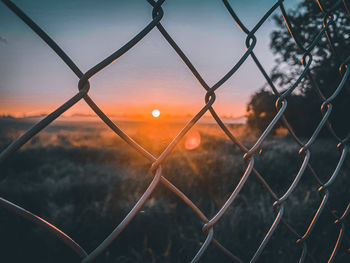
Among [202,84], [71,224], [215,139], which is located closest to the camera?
[202,84]

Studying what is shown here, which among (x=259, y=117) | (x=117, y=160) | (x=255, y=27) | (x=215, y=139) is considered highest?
(x=259, y=117)

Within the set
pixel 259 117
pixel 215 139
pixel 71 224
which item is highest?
pixel 259 117

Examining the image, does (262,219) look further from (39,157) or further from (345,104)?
(345,104)

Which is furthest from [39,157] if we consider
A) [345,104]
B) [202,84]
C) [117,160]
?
[345,104]

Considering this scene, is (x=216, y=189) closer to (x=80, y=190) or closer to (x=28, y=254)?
(x=80, y=190)

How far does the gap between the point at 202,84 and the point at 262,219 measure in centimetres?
233

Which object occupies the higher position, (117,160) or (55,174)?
(117,160)

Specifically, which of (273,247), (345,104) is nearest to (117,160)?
(273,247)

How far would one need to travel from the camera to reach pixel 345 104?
6.44m

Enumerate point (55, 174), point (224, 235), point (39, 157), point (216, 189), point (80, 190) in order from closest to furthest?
point (224, 235) → point (80, 190) → point (216, 189) → point (55, 174) → point (39, 157)

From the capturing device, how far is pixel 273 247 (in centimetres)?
176

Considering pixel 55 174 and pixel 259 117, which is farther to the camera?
pixel 259 117

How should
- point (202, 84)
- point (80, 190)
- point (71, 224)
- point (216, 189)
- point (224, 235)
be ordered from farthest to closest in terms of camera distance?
point (216, 189) < point (80, 190) < point (71, 224) < point (224, 235) < point (202, 84)

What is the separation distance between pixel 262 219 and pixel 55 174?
4.03 m
